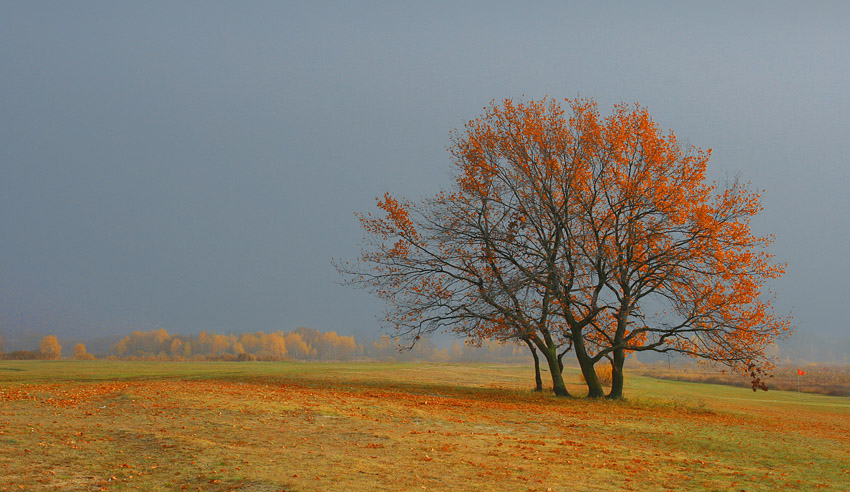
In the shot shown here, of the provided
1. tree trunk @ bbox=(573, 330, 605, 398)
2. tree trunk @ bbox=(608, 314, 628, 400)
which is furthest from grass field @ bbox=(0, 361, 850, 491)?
tree trunk @ bbox=(573, 330, 605, 398)

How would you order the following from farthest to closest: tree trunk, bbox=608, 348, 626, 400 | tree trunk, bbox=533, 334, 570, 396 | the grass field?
tree trunk, bbox=533, 334, 570, 396
tree trunk, bbox=608, 348, 626, 400
the grass field

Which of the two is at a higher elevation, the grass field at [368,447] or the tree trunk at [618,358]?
the tree trunk at [618,358]

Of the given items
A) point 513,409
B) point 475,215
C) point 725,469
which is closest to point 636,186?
point 475,215

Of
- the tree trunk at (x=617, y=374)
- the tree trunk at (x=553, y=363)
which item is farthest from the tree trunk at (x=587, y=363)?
the tree trunk at (x=553, y=363)

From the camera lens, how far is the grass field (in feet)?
32.7

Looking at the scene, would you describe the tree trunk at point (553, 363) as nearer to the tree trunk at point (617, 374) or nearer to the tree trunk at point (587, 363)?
the tree trunk at point (587, 363)

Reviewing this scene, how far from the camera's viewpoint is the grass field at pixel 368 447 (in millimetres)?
9969

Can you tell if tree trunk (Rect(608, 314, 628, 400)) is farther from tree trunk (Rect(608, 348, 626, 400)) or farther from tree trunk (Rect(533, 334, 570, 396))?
tree trunk (Rect(533, 334, 570, 396))

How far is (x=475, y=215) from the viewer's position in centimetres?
2880

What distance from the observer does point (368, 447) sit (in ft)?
42.0

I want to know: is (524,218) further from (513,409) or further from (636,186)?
(513,409)

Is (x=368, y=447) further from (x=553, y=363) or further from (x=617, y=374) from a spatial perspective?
(x=617, y=374)

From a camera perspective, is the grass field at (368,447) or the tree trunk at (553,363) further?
the tree trunk at (553,363)

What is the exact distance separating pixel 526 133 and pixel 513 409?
1316 cm
